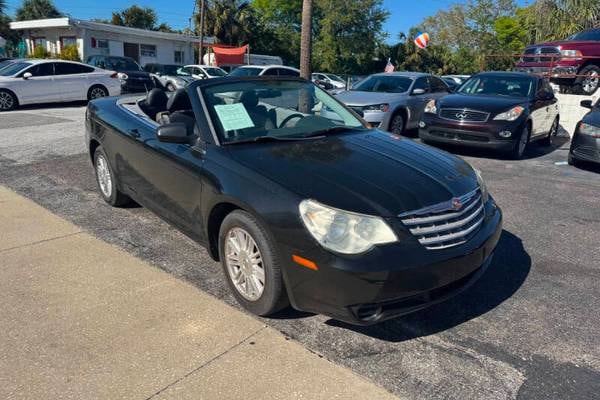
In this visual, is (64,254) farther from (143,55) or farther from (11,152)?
(143,55)

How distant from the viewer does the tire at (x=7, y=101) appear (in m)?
13.7

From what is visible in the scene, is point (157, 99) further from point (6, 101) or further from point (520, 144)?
point (6, 101)

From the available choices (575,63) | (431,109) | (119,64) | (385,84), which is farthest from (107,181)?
(119,64)

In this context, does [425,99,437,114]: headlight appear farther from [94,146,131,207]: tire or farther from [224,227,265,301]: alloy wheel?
[224,227,265,301]: alloy wheel

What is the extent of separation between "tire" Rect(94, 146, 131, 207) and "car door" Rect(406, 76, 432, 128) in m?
6.90

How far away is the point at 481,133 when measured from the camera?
821 centimetres

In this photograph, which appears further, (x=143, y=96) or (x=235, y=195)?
(x=143, y=96)

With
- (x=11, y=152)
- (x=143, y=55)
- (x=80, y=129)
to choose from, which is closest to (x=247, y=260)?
(x=11, y=152)

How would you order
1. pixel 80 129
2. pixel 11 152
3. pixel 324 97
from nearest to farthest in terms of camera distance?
pixel 324 97 < pixel 11 152 < pixel 80 129

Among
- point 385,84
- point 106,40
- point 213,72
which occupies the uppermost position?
point 106,40

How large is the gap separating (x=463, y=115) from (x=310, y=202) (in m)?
6.55

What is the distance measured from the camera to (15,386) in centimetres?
247

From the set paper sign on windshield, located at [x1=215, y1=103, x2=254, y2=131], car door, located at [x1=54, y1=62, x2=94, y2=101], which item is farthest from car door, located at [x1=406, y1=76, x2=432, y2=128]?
car door, located at [x1=54, y1=62, x2=94, y2=101]

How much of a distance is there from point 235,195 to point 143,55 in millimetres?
31707
